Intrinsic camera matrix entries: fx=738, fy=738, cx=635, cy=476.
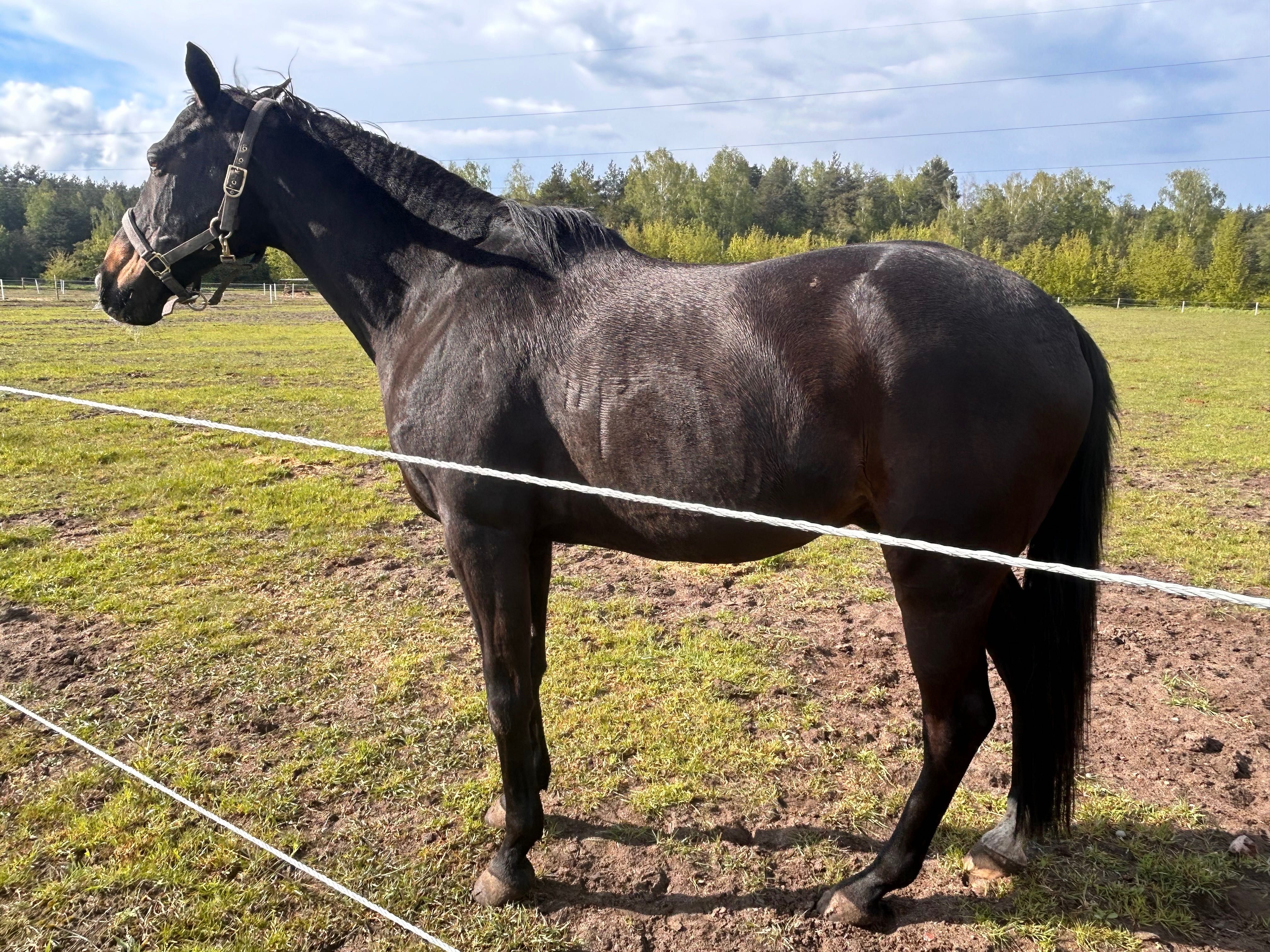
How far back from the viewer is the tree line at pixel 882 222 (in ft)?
160

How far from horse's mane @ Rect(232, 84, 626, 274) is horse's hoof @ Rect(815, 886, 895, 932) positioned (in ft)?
7.55

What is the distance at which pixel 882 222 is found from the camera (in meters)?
60.8

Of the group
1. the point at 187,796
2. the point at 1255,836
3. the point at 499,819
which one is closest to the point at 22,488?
the point at 187,796

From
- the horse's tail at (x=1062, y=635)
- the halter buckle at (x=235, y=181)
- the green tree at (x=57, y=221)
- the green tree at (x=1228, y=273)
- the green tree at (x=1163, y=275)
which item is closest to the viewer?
the horse's tail at (x=1062, y=635)

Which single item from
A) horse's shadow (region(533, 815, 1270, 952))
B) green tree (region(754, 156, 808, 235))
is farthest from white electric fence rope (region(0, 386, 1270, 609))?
green tree (region(754, 156, 808, 235))

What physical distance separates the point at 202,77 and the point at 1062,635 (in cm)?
357

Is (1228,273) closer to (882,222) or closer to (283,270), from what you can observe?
(882,222)

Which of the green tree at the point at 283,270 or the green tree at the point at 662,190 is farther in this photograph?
the green tree at the point at 662,190

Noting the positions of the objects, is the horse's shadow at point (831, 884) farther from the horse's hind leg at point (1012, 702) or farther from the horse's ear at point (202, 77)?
the horse's ear at point (202, 77)

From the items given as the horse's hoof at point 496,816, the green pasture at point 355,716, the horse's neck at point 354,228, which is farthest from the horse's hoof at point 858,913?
the horse's neck at point 354,228

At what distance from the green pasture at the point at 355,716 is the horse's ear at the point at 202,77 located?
5.75 ft

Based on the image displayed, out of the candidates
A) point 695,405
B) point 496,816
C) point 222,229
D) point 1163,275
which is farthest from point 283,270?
point 1163,275

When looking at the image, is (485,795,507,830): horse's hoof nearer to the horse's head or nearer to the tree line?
the horse's head

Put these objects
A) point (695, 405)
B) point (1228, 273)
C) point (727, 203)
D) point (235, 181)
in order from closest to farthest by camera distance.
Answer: point (695, 405)
point (235, 181)
point (1228, 273)
point (727, 203)
